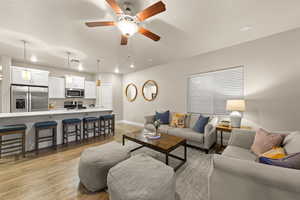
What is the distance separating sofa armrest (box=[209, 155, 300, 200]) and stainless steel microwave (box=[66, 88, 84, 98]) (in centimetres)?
614

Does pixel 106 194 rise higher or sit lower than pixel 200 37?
lower

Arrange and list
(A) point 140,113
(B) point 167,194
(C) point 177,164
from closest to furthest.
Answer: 1. (B) point 167,194
2. (C) point 177,164
3. (A) point 140,113

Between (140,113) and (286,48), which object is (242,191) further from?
(140,113)

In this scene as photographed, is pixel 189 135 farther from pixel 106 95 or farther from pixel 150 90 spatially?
pixel 106 95

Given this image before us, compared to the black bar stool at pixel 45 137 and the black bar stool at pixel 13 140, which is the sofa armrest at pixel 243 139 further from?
the black bar stool at pixel 13 140

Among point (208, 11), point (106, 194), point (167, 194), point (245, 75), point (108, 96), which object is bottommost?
point (106, 194)

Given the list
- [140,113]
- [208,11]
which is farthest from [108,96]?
[208,11]

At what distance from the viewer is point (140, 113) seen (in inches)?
222

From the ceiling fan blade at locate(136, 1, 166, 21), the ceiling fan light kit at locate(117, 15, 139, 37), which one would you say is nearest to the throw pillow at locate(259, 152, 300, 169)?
the ceiling fan blade at locate(136, 1, 166, 21)

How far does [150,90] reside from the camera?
17.4 ft

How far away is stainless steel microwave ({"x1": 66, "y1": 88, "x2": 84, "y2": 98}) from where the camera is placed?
5.36 m

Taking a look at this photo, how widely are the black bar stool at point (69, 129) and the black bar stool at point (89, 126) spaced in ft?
0.54

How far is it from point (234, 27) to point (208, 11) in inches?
34.2

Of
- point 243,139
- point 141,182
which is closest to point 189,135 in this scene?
point 243,139
